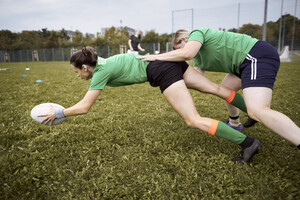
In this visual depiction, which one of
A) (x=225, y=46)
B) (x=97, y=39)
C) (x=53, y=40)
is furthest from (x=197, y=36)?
(x=53, y=40)

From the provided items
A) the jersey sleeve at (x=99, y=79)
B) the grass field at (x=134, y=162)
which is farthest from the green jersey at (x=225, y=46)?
the grass field at (x=134, y=162)

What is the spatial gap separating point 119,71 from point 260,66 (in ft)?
5.85

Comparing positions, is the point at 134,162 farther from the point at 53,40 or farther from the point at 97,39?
the point at 53,40

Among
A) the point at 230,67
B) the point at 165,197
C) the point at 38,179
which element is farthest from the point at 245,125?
the point at 38,179

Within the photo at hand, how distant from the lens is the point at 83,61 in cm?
255

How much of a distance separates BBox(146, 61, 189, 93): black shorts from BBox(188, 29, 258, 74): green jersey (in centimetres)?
42

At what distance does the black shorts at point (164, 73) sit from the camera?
2.56 meters

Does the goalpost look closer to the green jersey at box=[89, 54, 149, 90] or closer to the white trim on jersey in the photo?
the green jersey at box=[89, 54, 149, 90]

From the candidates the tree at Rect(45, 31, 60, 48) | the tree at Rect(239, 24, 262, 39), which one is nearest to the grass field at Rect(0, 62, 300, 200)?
the tree at Rect(239, 24, 262, 39)

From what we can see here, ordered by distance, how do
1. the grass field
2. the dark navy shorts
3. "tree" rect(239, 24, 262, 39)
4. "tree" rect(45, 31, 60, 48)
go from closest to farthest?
the grass field → the dark navy shorts → "tree" rect(239, 24, 262, 39) → "tree" rect(45, 31, 60, 48)

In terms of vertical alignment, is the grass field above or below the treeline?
below

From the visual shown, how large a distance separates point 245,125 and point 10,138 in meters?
4.25

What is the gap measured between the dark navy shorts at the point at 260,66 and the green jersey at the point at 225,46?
84mm

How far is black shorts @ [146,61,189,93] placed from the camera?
8.40 ft
